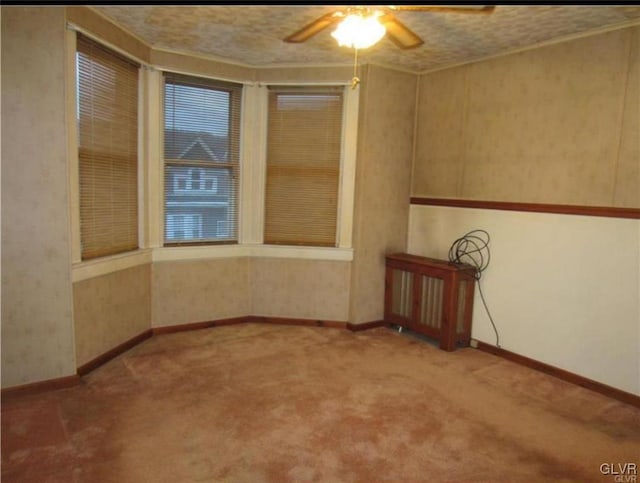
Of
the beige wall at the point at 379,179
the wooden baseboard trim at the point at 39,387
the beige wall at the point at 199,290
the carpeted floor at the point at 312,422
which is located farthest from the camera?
the beige wall at the point at 379,179

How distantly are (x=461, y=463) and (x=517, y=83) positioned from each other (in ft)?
9.63

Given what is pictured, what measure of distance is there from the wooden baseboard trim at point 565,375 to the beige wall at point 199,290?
7.77ft

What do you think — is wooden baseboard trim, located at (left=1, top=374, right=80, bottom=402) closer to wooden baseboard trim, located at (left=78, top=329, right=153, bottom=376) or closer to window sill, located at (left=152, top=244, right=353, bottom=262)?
wooden baseboard trim, located at (left=78, top=329, right=153, bottom=376)

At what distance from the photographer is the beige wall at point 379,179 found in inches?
168

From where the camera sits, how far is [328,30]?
11.0 ft

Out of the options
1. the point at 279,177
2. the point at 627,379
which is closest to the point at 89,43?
the point at 279,177

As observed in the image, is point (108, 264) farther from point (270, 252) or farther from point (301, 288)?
point (301, 288)

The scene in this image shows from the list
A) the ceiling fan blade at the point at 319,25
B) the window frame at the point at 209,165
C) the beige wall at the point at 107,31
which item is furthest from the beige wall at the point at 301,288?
the ceiling fan blade at the point at 319,25

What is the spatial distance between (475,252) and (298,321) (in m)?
1.86

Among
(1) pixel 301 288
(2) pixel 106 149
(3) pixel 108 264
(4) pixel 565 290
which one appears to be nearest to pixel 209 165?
(2) pixel 106 149

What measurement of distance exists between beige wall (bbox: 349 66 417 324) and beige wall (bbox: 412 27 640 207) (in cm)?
19

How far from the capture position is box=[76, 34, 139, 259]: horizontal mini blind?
318cm

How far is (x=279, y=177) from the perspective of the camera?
4438 mm

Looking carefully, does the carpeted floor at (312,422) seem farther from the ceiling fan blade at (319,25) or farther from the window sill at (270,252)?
the ceiling fan blade at (319,25)
